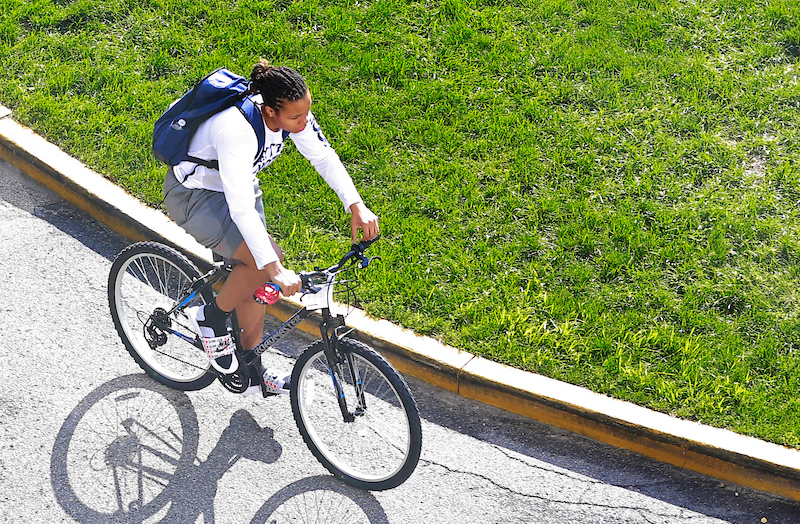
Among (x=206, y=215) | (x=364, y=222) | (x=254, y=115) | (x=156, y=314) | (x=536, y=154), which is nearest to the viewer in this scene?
(x=254, y=115)

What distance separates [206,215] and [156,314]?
3.06 ft

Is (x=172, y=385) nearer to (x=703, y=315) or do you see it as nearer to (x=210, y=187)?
(x=210, y=187)

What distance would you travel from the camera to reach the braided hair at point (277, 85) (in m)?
3.73

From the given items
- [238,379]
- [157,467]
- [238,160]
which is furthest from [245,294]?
[157,467]

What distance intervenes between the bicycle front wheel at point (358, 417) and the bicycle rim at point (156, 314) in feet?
2.34

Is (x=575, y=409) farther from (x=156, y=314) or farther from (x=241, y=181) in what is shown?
(x=156, y=314)

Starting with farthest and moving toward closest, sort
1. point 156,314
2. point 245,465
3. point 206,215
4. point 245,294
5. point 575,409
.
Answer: point 156,314 < point 575,409 < point 245,465 < point 245,294 < point 206,215

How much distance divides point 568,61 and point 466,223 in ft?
6.35

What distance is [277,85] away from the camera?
3.74m

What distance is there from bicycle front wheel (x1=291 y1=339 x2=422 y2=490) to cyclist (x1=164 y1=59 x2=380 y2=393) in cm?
21

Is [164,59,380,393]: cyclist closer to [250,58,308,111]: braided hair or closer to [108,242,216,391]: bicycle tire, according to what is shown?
[250,58,308,111]: braided hair

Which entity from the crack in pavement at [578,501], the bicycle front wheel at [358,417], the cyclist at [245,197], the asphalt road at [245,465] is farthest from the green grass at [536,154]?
the cyclist at [245,197]

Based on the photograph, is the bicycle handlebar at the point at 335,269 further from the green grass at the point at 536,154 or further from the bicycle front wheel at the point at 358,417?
the green grass at the point at 536,154

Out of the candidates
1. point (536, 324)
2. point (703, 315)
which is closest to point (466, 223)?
point (536, 324)
